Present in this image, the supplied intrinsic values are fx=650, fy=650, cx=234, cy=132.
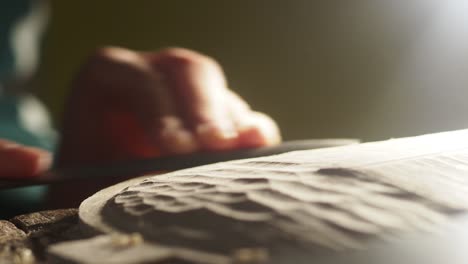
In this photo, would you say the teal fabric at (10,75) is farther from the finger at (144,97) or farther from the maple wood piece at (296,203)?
the maple wood piece at (296,203)

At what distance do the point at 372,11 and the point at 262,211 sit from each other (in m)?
2.58

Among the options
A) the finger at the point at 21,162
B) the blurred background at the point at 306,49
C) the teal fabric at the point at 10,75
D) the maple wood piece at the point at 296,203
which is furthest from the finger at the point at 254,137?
the blurred background at the point at 306,49

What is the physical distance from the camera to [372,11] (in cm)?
305

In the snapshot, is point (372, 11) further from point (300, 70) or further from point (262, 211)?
point (262, 211)

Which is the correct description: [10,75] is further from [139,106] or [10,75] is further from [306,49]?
[306,49]

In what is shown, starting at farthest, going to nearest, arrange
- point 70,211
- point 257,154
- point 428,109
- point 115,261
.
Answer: point 428,109 < point 257,154 < point 70,211 < point 115,261

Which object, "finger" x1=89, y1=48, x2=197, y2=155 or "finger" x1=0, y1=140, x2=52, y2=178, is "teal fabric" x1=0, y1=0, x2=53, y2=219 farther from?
"finger" x1=0, y1=140, x2=52, y2=178

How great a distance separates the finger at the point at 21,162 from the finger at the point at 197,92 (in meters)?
0.55

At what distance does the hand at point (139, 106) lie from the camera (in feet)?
6.17

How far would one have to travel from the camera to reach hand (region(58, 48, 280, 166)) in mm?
1882

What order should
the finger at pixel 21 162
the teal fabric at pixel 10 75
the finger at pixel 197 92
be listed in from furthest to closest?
the teal fabric at pixel 10 75
the finger at pixel 197 92
the finger at pixel 21 162

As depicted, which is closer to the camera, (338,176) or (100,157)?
(338,176)

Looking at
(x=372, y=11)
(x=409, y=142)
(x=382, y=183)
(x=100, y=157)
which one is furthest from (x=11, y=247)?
(x=372, y=11)

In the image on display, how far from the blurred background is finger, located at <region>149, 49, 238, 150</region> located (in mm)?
928
